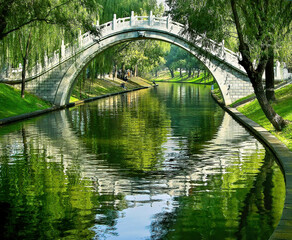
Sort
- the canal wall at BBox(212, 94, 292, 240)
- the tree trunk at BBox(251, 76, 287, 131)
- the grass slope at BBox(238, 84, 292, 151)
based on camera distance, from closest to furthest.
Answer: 1. the canal wall at BBox(212, 94, 292, 240)
2. the grass slope at BBox(238, 84, 292, 151)
3. the tree trunk at BBox(251, 76, 287, 131)

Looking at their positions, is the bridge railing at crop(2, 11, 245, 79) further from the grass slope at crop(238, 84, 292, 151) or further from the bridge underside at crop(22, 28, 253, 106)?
the grass slope at crop(238, 84, 292, 151)

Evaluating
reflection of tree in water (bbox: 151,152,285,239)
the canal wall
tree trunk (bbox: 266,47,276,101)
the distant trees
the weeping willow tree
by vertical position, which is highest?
the weeping willow tree

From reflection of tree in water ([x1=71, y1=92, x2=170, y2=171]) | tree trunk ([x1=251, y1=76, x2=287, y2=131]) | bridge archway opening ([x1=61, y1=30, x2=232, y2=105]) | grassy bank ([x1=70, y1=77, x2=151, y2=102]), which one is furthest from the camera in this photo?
grassy bank ([x1=70, y1=77, x2=151, y2=102])

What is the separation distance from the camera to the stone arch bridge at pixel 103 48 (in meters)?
37.8

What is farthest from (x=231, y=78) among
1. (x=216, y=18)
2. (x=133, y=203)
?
(x=133, y=203)

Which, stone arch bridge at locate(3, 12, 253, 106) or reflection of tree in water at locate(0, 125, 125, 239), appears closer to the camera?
reflection of tree in water at locate(0, 125, 125, 239)

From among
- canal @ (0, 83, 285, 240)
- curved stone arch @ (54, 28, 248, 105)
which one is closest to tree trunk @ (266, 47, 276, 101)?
canal @ (0, 83, 285, 240)

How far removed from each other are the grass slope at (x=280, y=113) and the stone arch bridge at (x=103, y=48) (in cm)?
616

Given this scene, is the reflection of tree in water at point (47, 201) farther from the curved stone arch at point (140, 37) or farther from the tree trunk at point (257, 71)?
the curved stone arch at point (140, 37)

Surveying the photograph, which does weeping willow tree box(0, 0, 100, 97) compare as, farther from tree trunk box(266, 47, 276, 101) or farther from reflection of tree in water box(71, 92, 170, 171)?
tree trunk box(266, 47, 276, 101)

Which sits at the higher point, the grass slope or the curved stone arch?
the curved stone arch

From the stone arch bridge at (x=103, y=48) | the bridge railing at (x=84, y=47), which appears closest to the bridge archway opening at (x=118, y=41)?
the stone arch bridge at (x=103, y=48)

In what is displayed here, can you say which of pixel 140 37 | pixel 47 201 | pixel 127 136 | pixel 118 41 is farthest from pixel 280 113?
pixel 118 41

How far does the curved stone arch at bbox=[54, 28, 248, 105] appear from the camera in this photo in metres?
37.8
